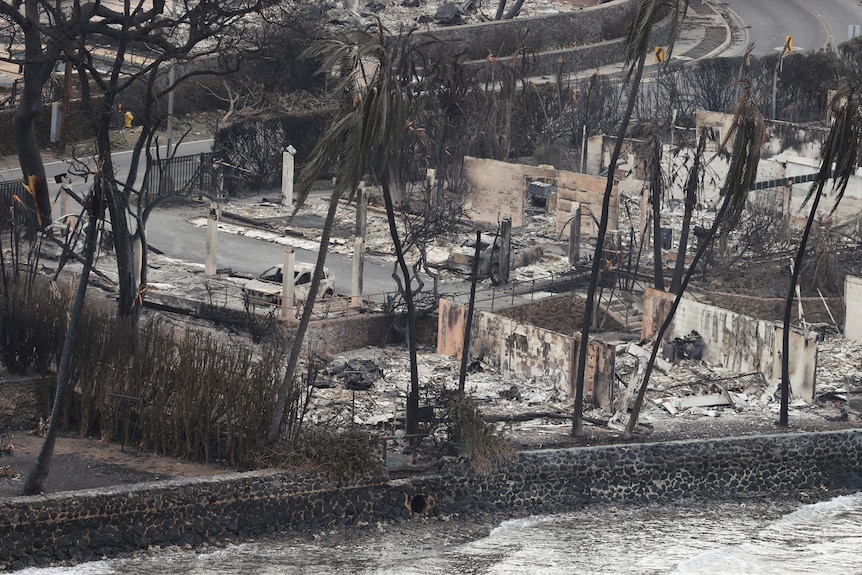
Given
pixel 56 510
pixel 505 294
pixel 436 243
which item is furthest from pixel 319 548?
pixel 436 243

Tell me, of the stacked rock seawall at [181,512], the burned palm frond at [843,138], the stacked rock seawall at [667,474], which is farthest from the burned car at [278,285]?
the burned palm frond at [843,138]

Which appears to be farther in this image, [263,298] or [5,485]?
[263,298]

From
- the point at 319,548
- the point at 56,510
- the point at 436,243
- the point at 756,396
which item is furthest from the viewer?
the point at 436,243

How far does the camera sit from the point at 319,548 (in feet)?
90.7

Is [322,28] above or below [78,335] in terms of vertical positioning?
above

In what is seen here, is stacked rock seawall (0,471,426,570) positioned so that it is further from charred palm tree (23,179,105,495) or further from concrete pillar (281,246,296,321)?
concrete pillar (281,246,296,321)

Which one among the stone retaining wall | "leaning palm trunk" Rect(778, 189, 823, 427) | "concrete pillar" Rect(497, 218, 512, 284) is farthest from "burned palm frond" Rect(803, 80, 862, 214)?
"concrete pillar" Rect(497, 218, 512, 284)

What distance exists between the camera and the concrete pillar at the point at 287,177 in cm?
4734

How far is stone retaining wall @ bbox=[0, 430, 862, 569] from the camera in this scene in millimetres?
26000

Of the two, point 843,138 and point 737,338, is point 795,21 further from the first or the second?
point 843,138

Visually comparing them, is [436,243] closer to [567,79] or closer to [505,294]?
[505,294]

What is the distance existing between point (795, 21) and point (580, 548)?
45.4 m

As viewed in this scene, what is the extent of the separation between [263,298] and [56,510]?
1234cm

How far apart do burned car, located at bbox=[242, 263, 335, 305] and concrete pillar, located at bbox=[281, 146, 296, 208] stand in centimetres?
771
